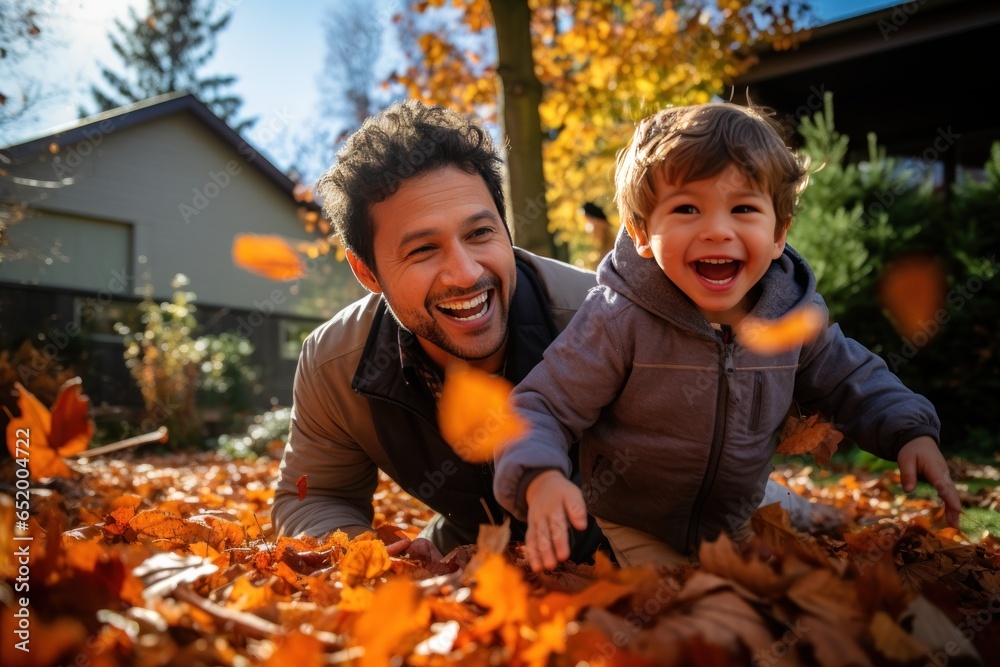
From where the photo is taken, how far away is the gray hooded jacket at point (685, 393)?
193 cm

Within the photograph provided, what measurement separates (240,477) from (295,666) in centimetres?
570

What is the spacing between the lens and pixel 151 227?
1677cm

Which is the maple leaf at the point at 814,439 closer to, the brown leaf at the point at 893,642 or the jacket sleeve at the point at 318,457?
the brown leaf at the point at 893,642

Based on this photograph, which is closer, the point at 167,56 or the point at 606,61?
the point at 606,61

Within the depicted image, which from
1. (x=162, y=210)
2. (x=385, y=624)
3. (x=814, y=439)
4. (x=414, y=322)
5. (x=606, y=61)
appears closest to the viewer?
(x=385, y=624)

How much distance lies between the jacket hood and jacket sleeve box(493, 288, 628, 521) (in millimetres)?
77

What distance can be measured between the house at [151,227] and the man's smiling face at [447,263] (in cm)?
983

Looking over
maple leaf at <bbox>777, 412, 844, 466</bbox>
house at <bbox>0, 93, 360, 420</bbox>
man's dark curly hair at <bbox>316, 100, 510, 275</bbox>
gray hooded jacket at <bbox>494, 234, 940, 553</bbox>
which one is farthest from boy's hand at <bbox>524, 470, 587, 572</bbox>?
house at <bbox>0, 93, 360, 420</bbox>

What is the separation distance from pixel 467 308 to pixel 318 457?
3.29ft

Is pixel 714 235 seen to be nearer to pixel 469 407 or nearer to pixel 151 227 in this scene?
pixel 469 407

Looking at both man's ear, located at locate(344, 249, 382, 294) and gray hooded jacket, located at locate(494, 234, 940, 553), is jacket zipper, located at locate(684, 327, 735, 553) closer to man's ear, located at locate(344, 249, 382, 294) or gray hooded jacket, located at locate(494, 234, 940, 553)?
gray hooded jacket, located at locate(494, 234, 940, 553)

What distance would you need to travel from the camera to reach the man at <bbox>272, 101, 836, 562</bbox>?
248cm

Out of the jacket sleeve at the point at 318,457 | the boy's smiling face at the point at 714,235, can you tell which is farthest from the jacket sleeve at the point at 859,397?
the jacket sleeve at the point at 318,457

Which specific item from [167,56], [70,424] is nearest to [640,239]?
[70,424]
